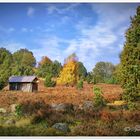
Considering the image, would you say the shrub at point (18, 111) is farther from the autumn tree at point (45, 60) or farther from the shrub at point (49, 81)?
the autumn tree at point (45, 60)

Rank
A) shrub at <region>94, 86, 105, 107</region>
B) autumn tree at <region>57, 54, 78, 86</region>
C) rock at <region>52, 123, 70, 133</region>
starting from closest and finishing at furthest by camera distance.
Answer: rock at <region>52, 123, 70, 133</region> < shrub at <region>94, 86, 105, 107</region> < autumn tree at <region>57, 54, 78, 86</region>

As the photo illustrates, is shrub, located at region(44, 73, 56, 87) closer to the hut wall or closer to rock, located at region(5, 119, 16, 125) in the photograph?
the hut wall

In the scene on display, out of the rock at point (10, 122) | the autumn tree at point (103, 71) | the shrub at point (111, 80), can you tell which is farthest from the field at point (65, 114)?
the autumn tree at point (103, 71)

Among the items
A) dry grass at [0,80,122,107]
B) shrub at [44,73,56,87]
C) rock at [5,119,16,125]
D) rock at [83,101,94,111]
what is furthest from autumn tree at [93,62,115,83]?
rock at [5,119,16,125]

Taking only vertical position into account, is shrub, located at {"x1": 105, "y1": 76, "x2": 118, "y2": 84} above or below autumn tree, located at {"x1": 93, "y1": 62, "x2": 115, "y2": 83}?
below

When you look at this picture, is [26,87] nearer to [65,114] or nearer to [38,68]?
[38,68]

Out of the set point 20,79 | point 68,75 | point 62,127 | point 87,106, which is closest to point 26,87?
point 20,79
